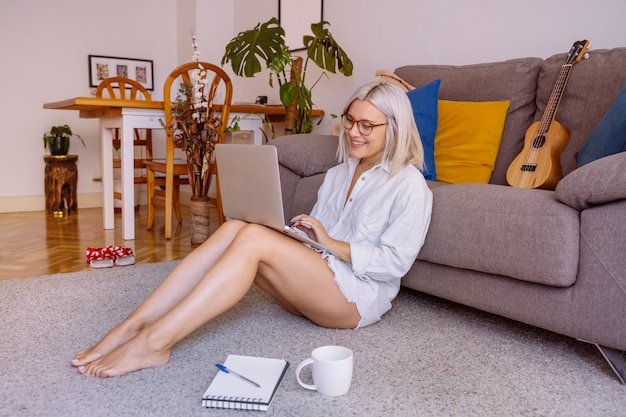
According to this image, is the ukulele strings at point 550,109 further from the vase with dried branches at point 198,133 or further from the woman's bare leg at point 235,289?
the vase with dried branches at point 198,133

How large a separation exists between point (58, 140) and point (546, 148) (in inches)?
154

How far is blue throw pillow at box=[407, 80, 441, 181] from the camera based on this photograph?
8.00ft

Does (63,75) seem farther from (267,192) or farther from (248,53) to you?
(267,192)

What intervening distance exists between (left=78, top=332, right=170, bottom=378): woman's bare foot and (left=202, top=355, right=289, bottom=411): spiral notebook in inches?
8.0

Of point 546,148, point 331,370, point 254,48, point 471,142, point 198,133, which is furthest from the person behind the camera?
point 198,133

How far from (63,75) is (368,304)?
4208 millimetres

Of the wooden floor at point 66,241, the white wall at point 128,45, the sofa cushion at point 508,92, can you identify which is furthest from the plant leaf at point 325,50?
the wooden floor at point 66,241

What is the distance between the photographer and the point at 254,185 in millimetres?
1689

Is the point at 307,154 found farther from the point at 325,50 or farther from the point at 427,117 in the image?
the point at 325,50

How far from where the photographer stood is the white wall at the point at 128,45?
11.1 feet

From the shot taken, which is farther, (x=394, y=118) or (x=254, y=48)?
(x=254, y=48)

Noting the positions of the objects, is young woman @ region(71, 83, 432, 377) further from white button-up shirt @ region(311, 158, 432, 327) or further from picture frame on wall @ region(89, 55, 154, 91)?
picture frame on wall @ region(89, 55, 154, 91)

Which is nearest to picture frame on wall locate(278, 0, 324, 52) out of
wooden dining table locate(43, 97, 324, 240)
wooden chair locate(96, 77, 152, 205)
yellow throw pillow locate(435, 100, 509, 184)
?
wooden dining table locate(43, 97, 324, 240)

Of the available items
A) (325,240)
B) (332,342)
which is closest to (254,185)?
(325,240)
